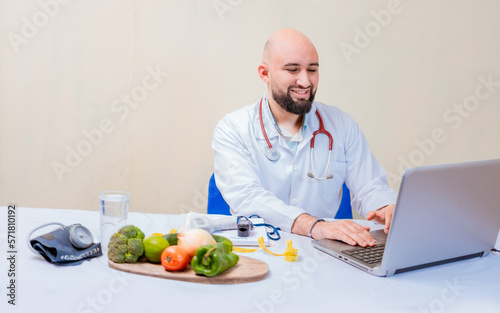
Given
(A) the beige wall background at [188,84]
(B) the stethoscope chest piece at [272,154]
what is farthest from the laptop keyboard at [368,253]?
(A) the beige wall background at [188,84]

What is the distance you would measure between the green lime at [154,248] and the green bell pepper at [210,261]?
3.9 inches

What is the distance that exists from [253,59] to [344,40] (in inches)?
22.3

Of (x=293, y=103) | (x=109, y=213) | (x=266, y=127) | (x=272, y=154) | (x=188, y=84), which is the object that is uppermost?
(x=188, y=84)

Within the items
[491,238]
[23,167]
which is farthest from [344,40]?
[23,167]

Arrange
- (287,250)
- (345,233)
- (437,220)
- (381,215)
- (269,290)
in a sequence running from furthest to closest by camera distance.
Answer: (381,215), (345,233), (287,250), (437,220), (269,290)

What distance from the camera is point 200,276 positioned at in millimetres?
1212

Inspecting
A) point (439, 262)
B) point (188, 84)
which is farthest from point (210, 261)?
point (188, 84)

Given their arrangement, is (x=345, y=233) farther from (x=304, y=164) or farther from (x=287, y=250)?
(x=304, y=164)

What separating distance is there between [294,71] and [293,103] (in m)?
0.15

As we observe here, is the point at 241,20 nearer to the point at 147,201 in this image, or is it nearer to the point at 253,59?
the point at 253,59

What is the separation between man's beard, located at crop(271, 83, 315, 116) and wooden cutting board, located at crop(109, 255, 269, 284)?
110cm

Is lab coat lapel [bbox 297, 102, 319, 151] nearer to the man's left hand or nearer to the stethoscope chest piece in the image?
the stethoscope chest piece

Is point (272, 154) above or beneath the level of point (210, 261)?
above

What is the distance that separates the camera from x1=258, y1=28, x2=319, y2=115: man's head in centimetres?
225
